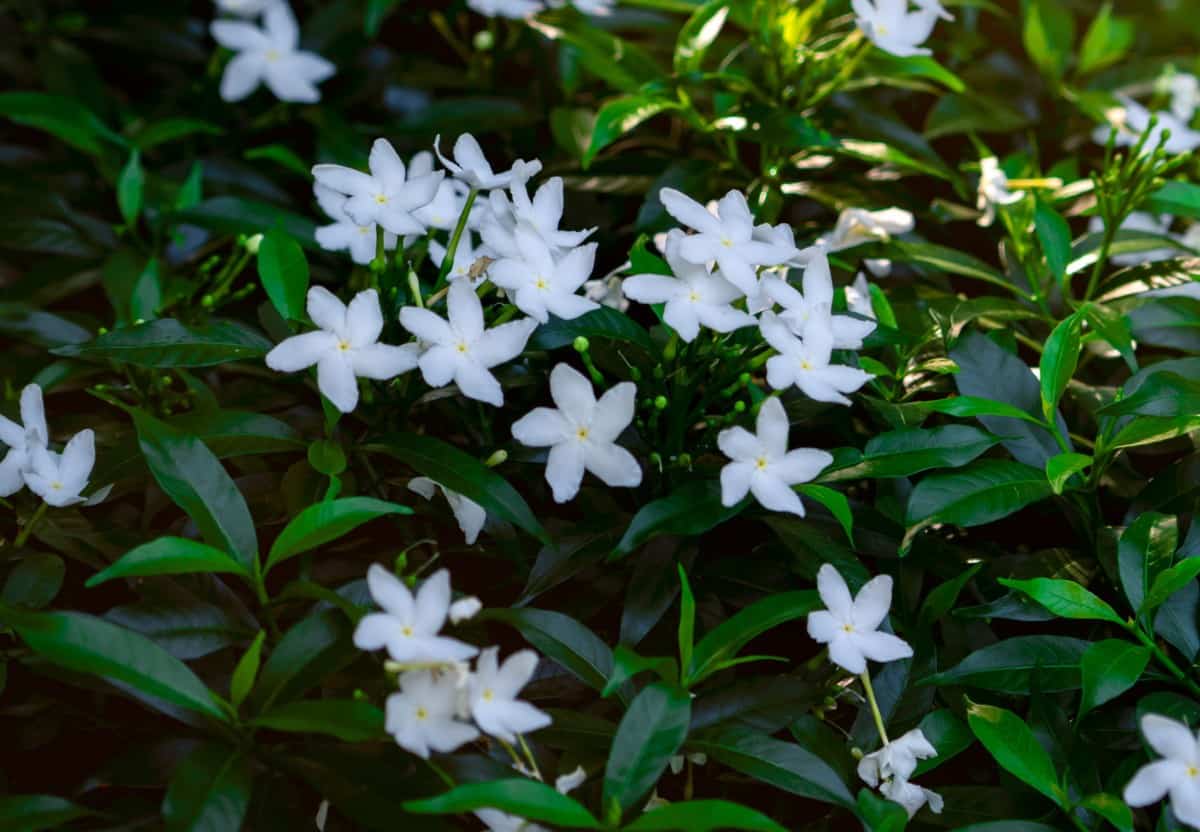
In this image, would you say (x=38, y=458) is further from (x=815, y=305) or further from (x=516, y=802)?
(x=815, y=305)

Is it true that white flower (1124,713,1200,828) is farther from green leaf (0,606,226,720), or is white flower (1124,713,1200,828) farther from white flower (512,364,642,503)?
green leaf (0,606,226,720)

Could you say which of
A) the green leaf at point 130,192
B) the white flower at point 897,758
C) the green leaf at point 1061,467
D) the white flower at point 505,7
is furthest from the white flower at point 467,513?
the white flower at point 505,7

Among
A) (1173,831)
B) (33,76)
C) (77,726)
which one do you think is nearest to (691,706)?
(1173,831)

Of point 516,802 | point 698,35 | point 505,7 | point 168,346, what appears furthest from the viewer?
point 505,7

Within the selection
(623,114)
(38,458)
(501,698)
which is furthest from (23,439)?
(623,114)

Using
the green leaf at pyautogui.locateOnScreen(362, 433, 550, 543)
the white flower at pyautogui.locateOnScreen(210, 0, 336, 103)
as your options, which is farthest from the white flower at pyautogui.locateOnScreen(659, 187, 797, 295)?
the white flower at pyautogui.locateOnScreen(210, 0, 336, 103)
